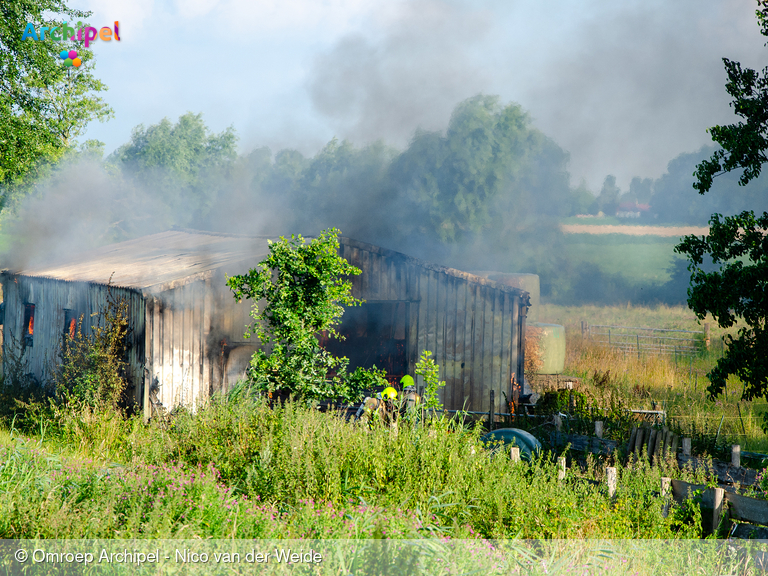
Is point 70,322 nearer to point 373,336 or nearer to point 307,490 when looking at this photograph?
point 373,336

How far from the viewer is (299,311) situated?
8.92 meters

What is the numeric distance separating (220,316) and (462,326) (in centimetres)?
521

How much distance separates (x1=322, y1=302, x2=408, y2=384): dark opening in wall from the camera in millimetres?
15727

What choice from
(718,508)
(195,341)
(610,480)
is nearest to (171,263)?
(195,341)

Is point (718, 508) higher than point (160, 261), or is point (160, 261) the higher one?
point (160, 261)

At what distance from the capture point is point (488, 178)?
46156mm

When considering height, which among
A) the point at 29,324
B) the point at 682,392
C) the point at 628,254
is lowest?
the point at 682,392

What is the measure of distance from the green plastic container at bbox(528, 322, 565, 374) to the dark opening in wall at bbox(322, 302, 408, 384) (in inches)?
188

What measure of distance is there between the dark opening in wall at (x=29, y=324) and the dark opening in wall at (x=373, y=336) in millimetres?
7006

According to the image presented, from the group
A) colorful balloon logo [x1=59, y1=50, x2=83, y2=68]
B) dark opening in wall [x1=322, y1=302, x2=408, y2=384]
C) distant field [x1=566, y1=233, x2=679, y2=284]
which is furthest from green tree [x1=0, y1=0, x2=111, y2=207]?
distant field [x1=566, y1=233, x2=679, y2=284]

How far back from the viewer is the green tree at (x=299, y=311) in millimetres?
8773

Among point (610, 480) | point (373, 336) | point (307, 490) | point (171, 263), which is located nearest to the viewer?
point (307, 490)

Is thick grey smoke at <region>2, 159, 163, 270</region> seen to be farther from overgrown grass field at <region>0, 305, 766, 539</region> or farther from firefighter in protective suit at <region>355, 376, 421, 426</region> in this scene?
overgrown grass field at <region>0, 305, 766, 539</region>

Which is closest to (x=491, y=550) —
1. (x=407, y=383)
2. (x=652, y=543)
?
(x=652, y=543)
